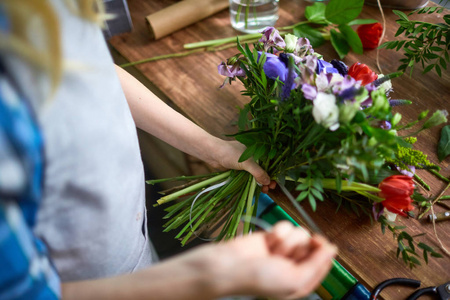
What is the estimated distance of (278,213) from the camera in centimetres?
86

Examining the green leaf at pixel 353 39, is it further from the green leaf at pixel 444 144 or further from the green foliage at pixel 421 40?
the green leaf at pixel 444 144

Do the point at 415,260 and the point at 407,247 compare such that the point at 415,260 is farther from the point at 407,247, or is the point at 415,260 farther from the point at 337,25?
the point at 337,25

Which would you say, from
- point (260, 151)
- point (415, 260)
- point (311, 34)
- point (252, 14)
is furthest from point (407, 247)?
point (252, 14)

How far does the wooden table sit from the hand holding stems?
267 mm

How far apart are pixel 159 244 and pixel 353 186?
55cm

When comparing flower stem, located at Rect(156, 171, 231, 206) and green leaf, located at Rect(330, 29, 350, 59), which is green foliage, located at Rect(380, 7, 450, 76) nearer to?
green leaf, located at Rect(330, 29, 350, 59)

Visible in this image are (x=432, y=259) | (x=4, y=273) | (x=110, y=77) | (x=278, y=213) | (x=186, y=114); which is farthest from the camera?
(x=278, y=213)

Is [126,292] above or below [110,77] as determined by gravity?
below

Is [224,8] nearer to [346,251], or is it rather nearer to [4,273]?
[346,251]

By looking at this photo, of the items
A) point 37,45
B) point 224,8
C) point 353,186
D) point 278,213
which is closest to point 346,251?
point 353,186

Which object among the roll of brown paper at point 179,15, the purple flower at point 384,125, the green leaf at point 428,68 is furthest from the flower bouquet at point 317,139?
the roll of brown paper at point 179,15

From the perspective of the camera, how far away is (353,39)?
2.65 ft

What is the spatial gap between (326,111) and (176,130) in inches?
11.7

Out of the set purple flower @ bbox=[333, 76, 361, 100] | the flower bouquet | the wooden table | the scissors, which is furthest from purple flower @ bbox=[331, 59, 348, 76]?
the scissors
